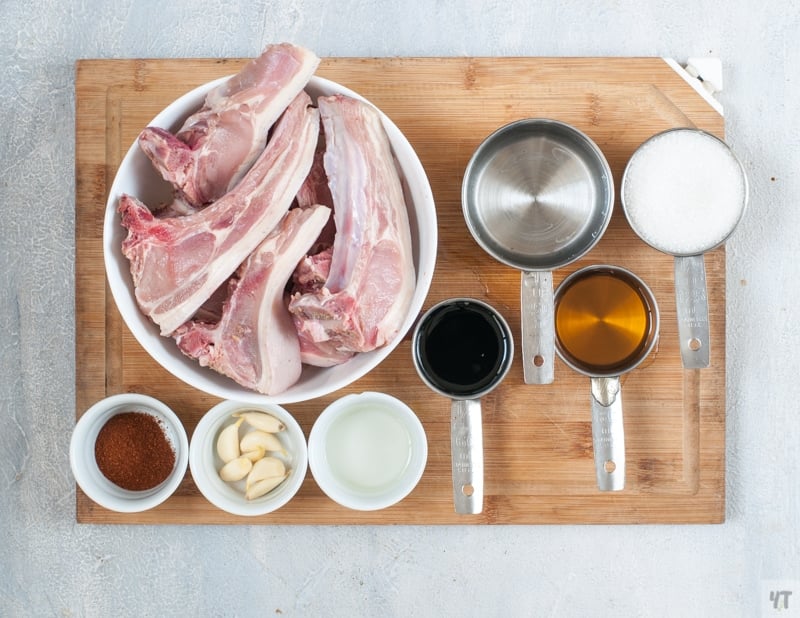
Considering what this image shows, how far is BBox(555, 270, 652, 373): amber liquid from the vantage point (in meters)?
1.58

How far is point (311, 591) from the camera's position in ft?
5.66

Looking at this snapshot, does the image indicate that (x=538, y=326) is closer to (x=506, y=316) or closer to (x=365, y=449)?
(x=506, y=316)

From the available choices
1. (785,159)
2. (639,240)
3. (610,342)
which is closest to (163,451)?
(610,342)

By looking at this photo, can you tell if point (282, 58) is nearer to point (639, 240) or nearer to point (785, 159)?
point (639, 240)

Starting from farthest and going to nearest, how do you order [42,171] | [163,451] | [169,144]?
[42,171] < [163,451] < [169,144]

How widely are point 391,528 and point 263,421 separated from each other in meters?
0.41

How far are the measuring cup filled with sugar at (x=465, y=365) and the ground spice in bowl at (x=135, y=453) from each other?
0.57 meters

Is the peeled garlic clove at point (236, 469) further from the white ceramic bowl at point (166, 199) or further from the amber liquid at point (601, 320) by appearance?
the amber liquid at point (601, 320)

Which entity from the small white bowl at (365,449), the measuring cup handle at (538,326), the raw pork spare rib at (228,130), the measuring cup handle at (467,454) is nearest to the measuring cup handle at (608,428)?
the measuring cup handle at (538,326)

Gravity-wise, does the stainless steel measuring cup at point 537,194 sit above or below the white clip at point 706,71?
below

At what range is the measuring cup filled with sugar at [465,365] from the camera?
1499mm

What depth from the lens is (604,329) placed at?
1.60 m

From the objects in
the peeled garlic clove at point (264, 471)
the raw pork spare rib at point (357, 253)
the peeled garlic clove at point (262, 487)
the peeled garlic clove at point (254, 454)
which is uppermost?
the raw pork spare rib at point (357, 253)

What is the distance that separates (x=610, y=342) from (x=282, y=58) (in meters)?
0.89
